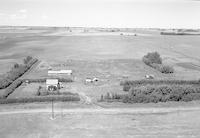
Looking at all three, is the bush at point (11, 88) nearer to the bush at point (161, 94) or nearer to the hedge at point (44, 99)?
the hedge at point (44, 99)

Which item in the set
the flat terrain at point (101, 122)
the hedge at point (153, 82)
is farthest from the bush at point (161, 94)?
the hedge at point (153, 82)

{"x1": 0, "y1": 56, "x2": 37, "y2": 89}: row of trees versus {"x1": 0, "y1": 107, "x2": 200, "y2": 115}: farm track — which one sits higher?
{"x1": 0, "y1": 56, "x2": 37, "y2": 89}: row of trees

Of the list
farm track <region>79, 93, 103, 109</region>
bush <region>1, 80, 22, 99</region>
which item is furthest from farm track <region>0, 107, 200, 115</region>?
bush <region>1, 80, 22, 99</region>

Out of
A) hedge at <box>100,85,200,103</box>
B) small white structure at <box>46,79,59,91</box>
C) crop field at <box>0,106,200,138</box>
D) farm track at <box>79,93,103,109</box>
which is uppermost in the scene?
small white structure at <box>46,79,59,91</box>

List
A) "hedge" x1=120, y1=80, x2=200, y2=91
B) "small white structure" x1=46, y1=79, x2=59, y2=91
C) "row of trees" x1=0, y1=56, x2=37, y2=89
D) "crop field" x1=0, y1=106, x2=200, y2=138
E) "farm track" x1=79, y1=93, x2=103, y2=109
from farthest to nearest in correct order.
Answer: "hedge" x1=120, y1=80, x2=200, y2=91 < "row of trees" x1=0, y1=56, x2=37, y2=89 < "small white structure" x1=46, y1=79, x2=59, y2=91 < "farm track" x1=79, y1=93, x2=103, y2=109 < "crop field" x1=0, y1=106, x2=200, y2=138

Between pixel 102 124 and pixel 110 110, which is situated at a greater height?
pixel 110 110

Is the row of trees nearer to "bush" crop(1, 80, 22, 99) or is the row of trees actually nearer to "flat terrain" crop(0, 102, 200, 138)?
"bush" crop(1, 80, 22, 99)

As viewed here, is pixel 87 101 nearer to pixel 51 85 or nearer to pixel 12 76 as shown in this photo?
pixel 51 85

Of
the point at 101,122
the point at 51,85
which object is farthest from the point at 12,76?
the point at 101,122

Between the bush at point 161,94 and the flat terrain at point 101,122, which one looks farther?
the bush at point 161,94

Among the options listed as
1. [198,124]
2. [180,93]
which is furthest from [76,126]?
[180,93]

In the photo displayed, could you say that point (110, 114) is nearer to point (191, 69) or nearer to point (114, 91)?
point (114, 91)
